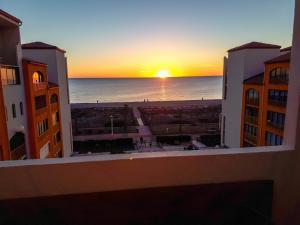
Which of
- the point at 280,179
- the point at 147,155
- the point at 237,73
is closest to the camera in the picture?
the point at 147,155

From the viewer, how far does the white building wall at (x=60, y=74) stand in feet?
55.8

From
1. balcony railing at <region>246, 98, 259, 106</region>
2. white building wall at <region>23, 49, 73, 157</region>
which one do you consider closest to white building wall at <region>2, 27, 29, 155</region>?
white building wall at <region>23, 49, 73, 157</region>

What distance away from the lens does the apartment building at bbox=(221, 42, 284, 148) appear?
18344mm

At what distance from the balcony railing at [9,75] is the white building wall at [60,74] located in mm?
5626

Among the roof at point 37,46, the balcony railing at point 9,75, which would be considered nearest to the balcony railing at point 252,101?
the roof at point 37,46

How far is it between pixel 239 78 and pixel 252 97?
2.25 metres

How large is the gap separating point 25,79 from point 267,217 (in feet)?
44.7

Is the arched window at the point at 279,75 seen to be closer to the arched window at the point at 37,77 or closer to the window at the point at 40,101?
the arched window at the point at 37,77

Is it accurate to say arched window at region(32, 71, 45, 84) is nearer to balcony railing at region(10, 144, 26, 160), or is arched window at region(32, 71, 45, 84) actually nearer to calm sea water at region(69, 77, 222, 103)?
balcony railing at region(10, 144, 26, 160)

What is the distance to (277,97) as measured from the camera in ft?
50.6

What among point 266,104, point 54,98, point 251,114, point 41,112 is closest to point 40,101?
point 41,112

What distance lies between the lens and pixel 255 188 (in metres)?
1.65

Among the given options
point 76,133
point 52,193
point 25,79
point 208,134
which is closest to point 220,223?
point 52,193

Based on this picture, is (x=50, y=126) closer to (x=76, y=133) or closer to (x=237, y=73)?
(x=76, y=133)
